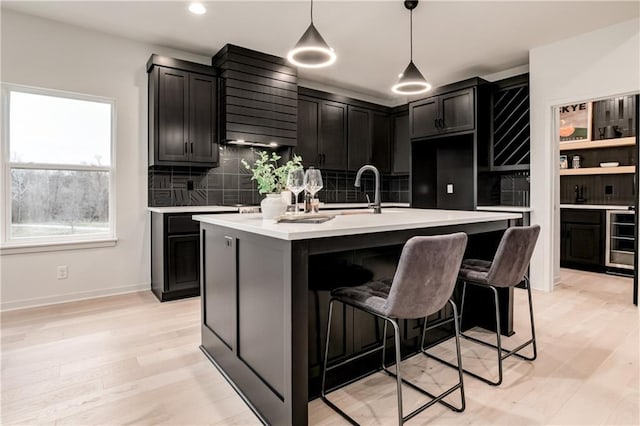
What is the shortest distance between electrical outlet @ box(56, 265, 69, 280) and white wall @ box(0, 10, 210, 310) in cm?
4

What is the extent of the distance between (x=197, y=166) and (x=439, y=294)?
3408 mm

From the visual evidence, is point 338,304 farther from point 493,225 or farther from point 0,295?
point 0,295

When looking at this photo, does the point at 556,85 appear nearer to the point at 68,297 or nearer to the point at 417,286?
the point at 417,286

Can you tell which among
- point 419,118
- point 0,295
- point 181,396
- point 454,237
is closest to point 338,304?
point 454,237

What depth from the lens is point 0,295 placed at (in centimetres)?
333

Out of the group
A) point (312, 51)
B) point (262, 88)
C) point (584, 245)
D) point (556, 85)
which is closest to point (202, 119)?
point (262, 88)

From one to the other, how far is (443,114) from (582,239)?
270 centimetres

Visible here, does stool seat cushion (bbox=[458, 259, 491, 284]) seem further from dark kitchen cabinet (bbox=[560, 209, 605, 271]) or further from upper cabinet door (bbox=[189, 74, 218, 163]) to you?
dark kitchen cabinet (bbox=[560, 209, 605, 271])

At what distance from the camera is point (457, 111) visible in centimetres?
486

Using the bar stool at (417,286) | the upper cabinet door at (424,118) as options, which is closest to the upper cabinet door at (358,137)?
the upper cabinet door at (424,118)

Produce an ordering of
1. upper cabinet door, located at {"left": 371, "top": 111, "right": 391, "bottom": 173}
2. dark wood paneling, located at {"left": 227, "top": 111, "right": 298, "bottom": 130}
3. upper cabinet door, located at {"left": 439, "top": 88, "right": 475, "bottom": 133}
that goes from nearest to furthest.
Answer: dark wood paneling, located at {"left": 227, "top": 111, "right": 298, "bottom": 130}, upper cabinet door, located at {"left": 439, "top": 88, "right": 475, "bottom": 133}, upper cabinet door, located at {"left": 371, "top": 111, "right": 391, "bottom": 173}

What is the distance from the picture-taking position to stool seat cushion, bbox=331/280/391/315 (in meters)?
1.67

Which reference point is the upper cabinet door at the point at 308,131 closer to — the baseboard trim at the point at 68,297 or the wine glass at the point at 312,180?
the baseboard trim at the point at 68,297

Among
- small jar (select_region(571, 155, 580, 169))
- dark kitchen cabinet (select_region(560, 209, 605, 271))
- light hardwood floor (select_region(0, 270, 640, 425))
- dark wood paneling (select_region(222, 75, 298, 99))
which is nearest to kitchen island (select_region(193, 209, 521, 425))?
light hardwood floor (select_region(0, 270, 640, 425))
